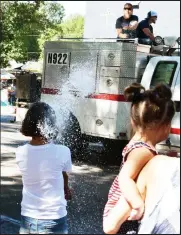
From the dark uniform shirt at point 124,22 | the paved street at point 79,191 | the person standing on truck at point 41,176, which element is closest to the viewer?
the person standing on truck at point 41,176

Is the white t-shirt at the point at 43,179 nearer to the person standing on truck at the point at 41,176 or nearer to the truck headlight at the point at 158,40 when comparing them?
the person standing on truck at the point at 41,176

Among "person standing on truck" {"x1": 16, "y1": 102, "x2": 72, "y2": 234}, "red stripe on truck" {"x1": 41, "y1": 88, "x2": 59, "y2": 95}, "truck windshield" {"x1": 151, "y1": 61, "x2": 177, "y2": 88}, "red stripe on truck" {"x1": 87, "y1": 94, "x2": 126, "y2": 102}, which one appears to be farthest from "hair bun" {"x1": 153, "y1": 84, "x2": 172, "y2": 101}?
"red stripe on truck" {"x1": 41, "y1": 88, "x2": 59, "y2": 95}

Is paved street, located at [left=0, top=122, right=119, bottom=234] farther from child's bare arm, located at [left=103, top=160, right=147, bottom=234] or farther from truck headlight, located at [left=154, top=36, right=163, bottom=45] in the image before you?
truck headlight, located at [left=154, top=36, right=163, bottom=45]

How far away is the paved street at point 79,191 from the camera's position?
3.79 m

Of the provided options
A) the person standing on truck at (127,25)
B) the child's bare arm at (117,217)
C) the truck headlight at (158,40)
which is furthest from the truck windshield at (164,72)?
the child's bare arm at (117,217)

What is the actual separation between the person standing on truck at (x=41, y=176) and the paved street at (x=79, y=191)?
481 millimetres

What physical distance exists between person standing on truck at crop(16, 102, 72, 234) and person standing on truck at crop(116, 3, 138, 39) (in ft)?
17.1

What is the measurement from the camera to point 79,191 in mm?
5176

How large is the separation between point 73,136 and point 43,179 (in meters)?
5.15

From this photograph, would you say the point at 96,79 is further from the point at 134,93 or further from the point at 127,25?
the point at 134,93

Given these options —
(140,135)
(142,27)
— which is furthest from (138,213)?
(142,27)

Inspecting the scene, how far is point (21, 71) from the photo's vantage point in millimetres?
8289

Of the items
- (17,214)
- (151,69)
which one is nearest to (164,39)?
(151,69)

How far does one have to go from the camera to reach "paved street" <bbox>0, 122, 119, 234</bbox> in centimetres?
379
